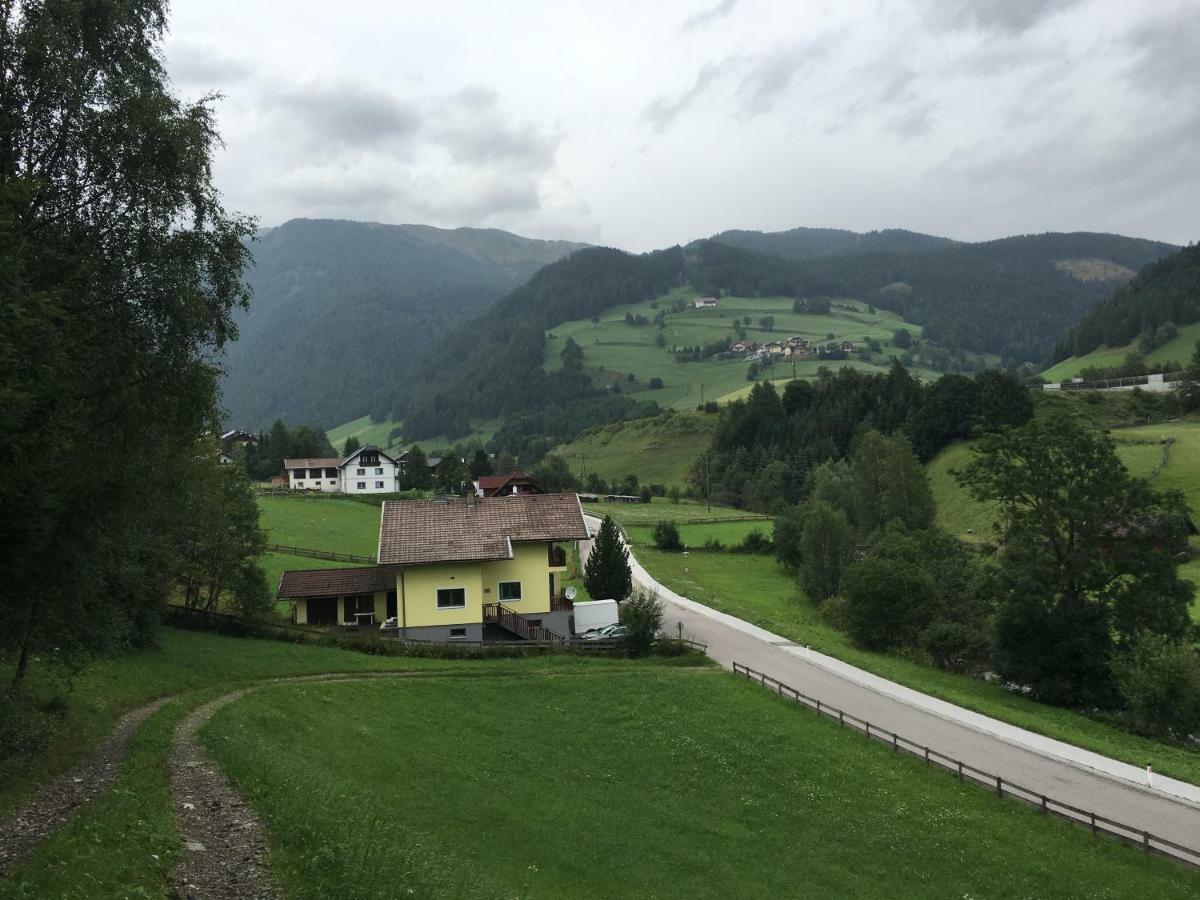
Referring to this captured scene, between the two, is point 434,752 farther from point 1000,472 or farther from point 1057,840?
point 1000,472

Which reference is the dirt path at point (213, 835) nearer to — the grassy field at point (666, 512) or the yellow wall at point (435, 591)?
the yellow wall at point (435, 591)

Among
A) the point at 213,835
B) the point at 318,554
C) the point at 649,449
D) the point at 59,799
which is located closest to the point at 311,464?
the point at 649,449

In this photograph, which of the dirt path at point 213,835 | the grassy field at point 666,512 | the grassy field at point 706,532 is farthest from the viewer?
the grassy field at point 666,512

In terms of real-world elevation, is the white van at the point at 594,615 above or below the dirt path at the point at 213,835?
below

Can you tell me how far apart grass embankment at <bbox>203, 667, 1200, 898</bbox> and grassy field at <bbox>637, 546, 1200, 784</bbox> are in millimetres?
8159

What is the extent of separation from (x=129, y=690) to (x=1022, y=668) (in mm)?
35373

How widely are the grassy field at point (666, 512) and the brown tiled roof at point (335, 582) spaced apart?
53352 millimetres

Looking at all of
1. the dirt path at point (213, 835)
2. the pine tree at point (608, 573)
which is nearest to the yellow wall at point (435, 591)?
the pine tree at point (608, 573)

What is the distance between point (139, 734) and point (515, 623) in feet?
75.0

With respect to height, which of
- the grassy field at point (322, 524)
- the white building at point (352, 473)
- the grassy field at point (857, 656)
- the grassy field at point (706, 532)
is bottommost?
the grassy field at point (857, 656)

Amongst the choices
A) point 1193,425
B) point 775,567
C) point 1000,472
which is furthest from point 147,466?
point 1193,425

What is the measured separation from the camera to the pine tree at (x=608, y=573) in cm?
4888

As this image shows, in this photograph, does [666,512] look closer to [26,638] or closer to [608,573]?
[608,573]

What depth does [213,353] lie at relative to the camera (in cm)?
2109
